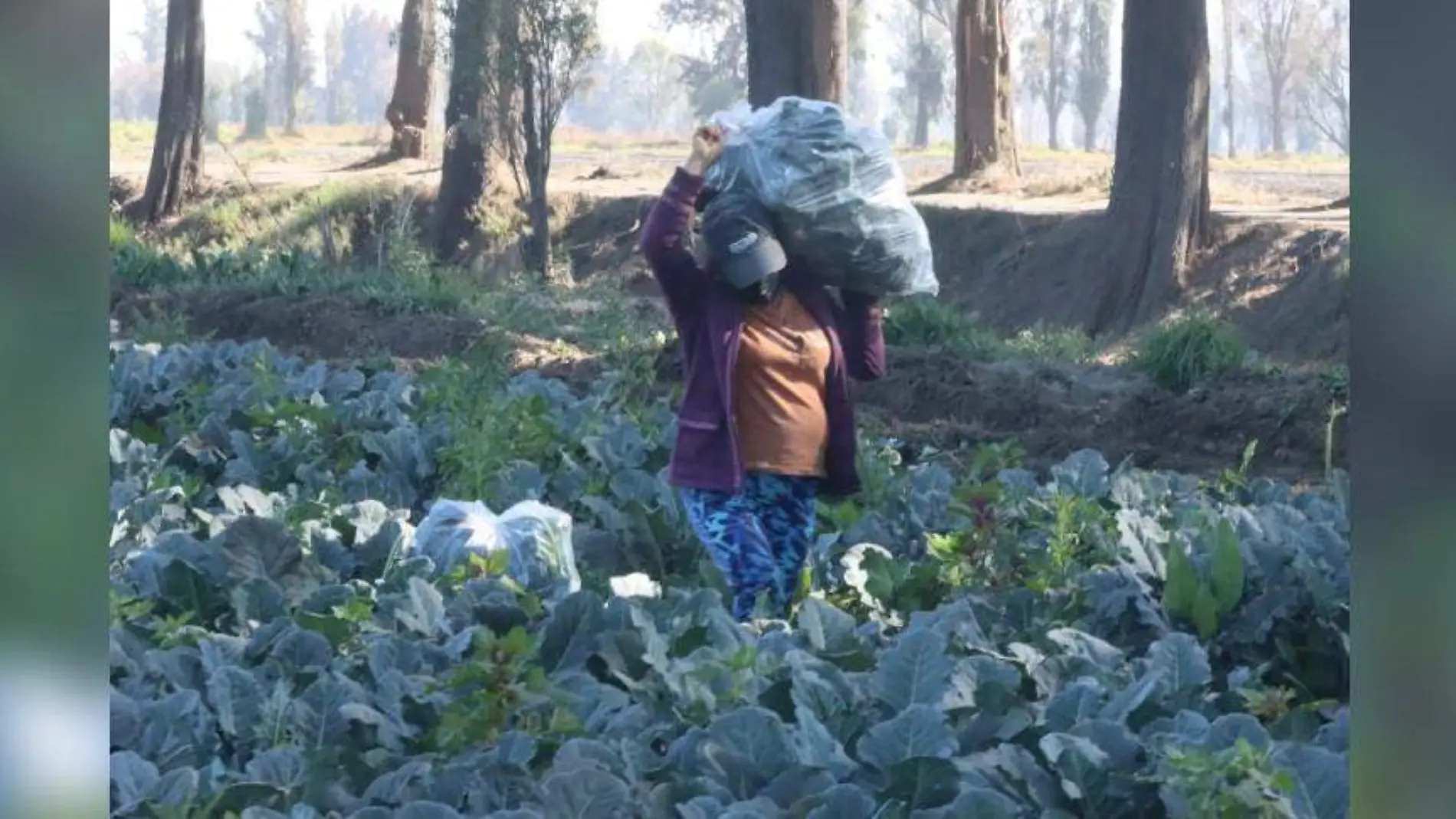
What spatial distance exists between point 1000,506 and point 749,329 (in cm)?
89

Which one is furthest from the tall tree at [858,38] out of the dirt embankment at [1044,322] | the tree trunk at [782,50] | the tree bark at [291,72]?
the tree trunk at [782,50]

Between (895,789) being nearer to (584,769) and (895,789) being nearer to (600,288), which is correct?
(584,769)

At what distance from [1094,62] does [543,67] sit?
2005 inches

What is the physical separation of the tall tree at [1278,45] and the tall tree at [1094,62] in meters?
5.14

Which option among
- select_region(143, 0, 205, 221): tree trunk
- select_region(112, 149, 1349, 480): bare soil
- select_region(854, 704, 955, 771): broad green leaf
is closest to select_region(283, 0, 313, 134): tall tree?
select_region(143, 0, 205, 221): tree trunk

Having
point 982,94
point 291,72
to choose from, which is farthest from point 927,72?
point 982,94

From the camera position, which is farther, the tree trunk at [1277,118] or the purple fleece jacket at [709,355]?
the tree trunk at [1277,118]

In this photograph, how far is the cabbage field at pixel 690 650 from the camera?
3346 millimetres

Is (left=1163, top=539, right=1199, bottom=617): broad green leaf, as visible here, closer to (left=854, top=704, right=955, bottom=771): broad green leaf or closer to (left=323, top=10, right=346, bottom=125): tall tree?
(left=854, top=704, right=955, bottom=771): broad green leaf

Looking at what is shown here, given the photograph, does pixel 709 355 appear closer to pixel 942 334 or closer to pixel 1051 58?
pixel 942 334

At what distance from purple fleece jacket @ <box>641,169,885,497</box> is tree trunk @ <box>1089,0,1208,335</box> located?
524 inches

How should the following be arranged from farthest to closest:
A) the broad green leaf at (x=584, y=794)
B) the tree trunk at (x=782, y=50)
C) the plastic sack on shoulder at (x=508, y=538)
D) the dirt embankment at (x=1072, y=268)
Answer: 1. the dirt embankment at (x=1072, y=268)
2. the tree trunk at (x=782, y=50)
3. the plastic sack on shoulder at (x=508, y=538)
4. the broad green leaf at (x=584, y=794)

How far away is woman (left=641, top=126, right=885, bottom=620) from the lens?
19.3 ft

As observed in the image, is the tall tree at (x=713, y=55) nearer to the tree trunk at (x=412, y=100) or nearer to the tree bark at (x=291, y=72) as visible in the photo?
the tree bark at (x=291, y=72)
